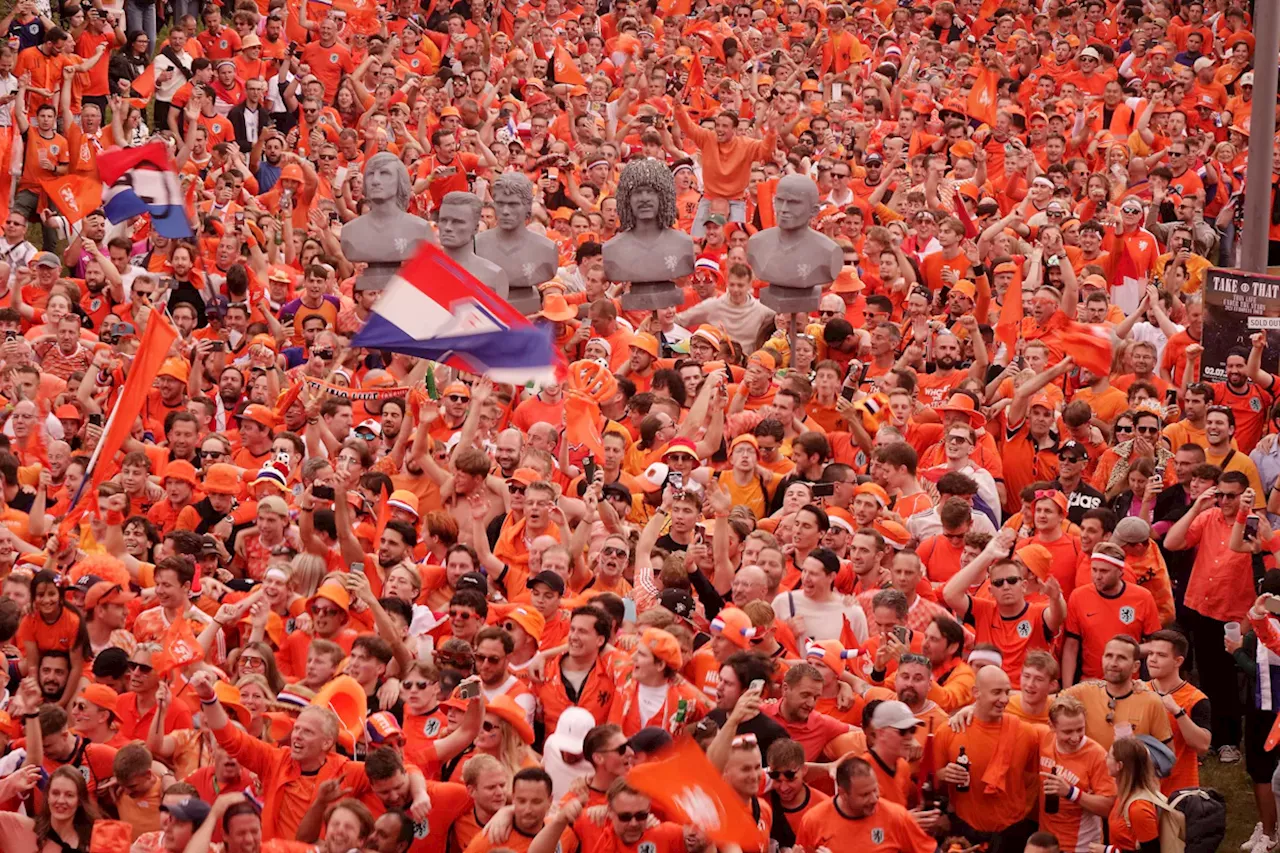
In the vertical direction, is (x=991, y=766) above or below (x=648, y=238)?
below

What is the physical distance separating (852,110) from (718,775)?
14129 millimetres

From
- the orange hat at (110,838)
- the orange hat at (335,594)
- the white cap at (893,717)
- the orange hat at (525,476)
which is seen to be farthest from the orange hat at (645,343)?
the orange hat at (110,838)

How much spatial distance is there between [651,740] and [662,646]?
2.50ft

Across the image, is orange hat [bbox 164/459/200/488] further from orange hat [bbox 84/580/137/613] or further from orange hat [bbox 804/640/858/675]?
orange hat [bbox 804/640/858/675]

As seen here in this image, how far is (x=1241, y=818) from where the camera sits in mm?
12055

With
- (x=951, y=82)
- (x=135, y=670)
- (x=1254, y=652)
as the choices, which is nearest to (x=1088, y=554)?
(x=1254, y=652)

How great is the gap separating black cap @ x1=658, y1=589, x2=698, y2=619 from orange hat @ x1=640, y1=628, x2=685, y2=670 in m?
0.93

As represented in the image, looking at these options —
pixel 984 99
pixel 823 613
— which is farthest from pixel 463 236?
pixel 984 99

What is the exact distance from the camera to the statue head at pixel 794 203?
15.0m

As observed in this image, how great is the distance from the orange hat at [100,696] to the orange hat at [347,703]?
41.6 inches

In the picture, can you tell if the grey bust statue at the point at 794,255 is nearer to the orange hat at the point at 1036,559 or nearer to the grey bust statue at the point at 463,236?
the grey bust statue at the point at 463,236

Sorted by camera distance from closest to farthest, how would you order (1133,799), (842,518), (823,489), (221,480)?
1. (1133,799)
2. (842,518)
3. (823,489)
4. (221,480)

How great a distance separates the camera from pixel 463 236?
14.8 m

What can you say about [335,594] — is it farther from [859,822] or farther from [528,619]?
[859,822]
